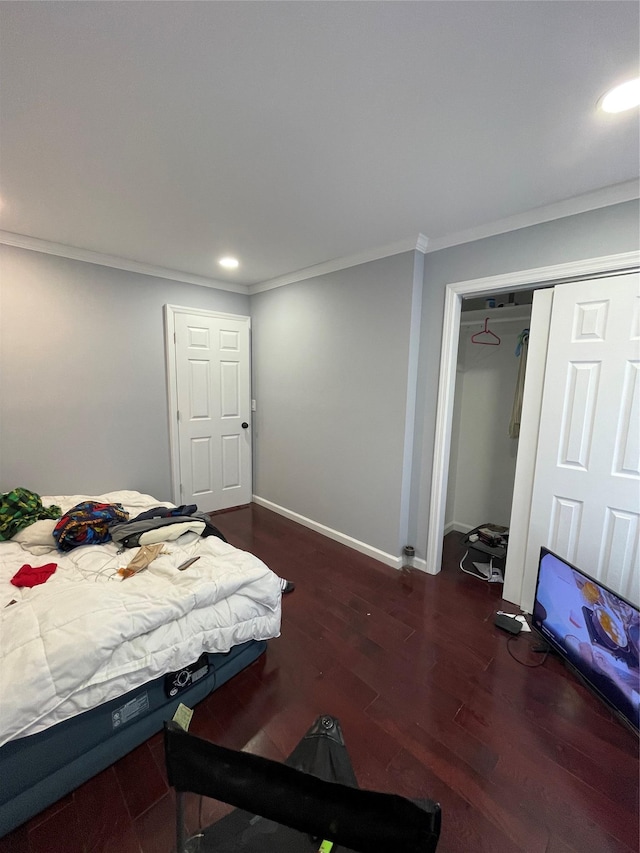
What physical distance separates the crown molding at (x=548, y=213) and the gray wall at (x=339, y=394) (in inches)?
12.2

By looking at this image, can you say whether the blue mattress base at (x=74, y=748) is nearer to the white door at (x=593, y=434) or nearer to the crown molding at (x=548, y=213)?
the white door at (x=593, y=434)

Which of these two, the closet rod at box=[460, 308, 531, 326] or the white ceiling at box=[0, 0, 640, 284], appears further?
the closet rod at box=[460, 308, 531, 326]

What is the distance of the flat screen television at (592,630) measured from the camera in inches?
55.7

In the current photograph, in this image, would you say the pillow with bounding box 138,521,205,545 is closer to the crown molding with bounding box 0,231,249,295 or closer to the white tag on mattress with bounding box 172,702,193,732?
the white tag on mattress with bounding box 172,702,193,732

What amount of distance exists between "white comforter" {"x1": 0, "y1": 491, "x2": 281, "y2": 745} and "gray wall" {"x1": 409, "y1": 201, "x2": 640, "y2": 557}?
1436 mm

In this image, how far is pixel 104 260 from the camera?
2.91 meters

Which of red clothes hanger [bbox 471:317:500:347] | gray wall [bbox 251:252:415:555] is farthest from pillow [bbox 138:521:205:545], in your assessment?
red clothes hanger [bbox 471:317:500:347]

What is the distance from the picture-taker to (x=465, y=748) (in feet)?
4.54

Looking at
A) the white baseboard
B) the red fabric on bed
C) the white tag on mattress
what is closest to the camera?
the white tag on mattress

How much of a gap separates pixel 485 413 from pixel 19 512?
3.73m

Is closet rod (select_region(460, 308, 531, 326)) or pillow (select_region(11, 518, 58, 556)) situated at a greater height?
closet rod (select_region(460, 308, 531, 326))

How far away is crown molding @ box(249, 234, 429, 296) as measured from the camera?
8.02 feet

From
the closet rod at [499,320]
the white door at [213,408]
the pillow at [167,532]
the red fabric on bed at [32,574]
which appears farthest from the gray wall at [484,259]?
the red fabric on bed at [32,574]

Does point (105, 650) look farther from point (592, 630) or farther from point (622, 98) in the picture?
point (622, 98)
